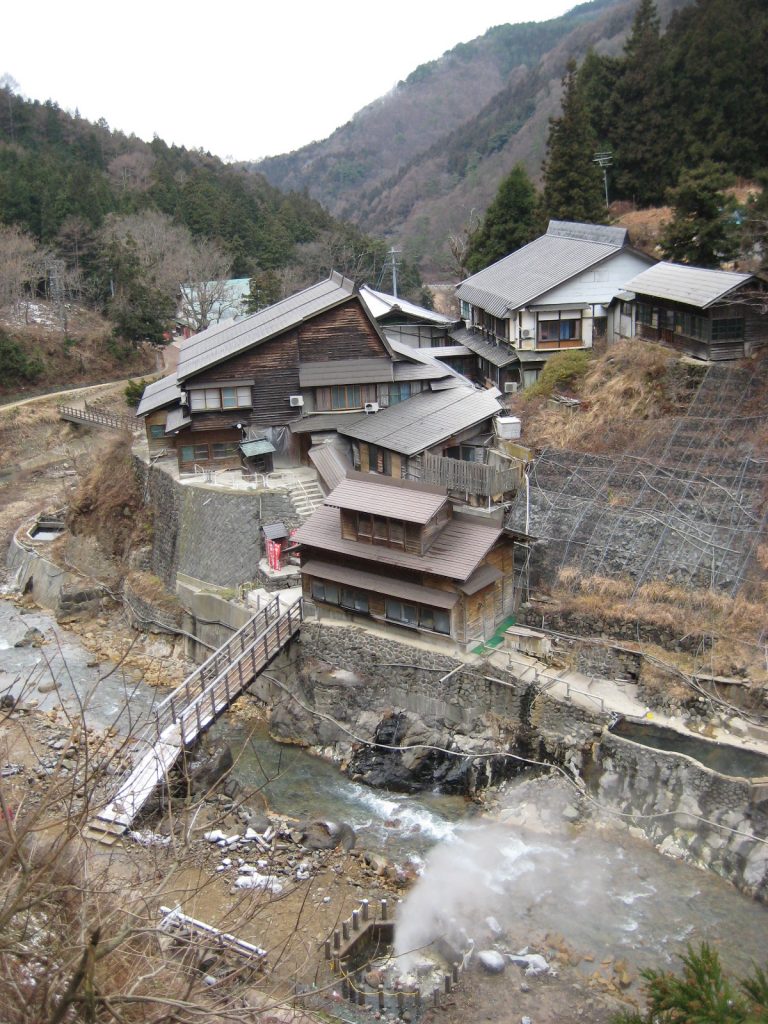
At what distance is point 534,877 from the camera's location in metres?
19.8

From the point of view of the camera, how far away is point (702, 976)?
40.2 feet

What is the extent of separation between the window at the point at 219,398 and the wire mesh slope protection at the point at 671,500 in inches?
441

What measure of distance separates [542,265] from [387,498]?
56.5ft

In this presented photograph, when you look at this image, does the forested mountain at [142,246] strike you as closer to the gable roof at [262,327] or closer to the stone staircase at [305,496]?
the gable roof at [262,327]

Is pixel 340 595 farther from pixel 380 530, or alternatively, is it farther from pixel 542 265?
pixel 542 265

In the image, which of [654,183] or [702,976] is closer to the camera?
[702,976]

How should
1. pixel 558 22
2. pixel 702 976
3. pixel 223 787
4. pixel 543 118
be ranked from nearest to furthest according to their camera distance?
1. pixel 702 976
2. pixel 223 787
3. pixel 543 118
4. pixel 558 22

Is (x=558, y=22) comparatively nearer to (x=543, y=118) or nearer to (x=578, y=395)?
(x=543, y=118)

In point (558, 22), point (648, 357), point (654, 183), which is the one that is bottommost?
point (648, 357)

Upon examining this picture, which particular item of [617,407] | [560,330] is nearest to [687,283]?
[617,407]

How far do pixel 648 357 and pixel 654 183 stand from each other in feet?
68.9

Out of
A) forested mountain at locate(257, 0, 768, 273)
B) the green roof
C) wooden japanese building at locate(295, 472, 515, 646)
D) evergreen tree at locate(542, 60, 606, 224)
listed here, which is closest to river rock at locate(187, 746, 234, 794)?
wooden japanese building at locate(295, 472, 515, 646)

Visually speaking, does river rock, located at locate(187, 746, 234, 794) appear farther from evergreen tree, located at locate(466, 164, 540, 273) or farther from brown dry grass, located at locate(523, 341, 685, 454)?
evergreen tree, located at locate(466, 164, 540, 273)

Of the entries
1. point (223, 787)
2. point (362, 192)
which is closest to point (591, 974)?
point (223, 787)
